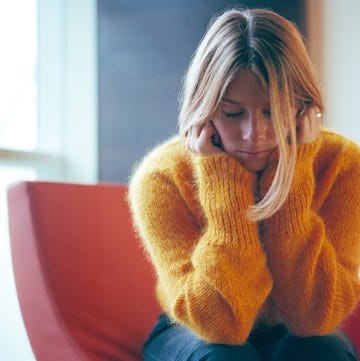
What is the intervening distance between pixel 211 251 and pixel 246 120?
0.71ft

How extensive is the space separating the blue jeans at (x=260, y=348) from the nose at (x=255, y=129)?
12.6 inches

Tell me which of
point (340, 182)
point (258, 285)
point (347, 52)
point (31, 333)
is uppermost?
point (347, 52)

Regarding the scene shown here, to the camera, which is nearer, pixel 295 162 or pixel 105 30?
pixel 295 162

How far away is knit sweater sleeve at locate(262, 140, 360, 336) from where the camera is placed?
903 millimetres

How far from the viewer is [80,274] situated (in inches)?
45.1

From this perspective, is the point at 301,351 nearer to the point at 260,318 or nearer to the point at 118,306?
the point at 260,318

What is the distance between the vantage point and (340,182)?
0.99m

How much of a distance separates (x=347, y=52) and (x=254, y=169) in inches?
38.6

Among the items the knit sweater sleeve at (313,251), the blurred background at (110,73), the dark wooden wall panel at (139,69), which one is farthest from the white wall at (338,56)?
the knit sweater sleeve at (313,251)

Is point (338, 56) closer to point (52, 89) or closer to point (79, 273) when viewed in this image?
point (52, 89)

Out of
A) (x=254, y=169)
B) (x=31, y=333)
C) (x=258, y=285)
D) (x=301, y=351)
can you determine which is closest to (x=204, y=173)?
(x=254, y=169)

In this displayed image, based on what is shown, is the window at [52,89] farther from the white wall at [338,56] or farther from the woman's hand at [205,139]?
the woman's hand at [205,139]

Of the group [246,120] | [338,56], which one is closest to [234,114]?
[246,120]

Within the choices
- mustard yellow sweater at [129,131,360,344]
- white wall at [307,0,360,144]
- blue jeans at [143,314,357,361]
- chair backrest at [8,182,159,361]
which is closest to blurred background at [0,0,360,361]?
white wall at [307,0,360,144]
